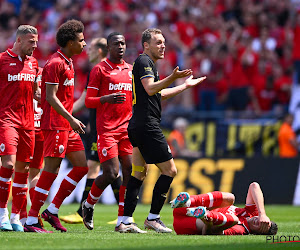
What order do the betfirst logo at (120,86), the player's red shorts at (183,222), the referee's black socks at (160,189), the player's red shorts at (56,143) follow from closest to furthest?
the player's red shorts at (183,222) < the referee's black socks at (160,189) < the player's red shorts at (56,143) < the betfirst logo at (120,86)

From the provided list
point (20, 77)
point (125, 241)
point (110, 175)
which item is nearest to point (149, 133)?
point (110, 175)

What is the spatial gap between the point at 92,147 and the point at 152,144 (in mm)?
2891

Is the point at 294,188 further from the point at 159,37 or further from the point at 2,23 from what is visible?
the point at 2,23

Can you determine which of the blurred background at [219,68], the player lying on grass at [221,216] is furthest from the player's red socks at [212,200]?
the blurred background at [219,68]

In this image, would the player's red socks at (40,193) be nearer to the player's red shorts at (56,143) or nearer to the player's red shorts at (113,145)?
the player's red shorts at (56,143)

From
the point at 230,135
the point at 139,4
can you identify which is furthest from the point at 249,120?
the point at 139,4

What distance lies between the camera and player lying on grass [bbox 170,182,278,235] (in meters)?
8.00

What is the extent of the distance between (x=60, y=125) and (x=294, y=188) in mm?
8647

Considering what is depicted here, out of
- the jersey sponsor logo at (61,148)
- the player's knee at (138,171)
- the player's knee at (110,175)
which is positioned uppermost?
the jersey sponsor logo at (61,148)

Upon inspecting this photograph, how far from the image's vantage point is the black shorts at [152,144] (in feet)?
27.7

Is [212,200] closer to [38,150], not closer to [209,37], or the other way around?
[38,150]

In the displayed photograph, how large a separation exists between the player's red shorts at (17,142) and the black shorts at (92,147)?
2.14m

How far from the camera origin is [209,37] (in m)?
21.0

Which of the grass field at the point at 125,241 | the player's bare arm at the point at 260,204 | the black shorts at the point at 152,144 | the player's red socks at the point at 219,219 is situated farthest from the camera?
the black shorts at the point at 152,144
